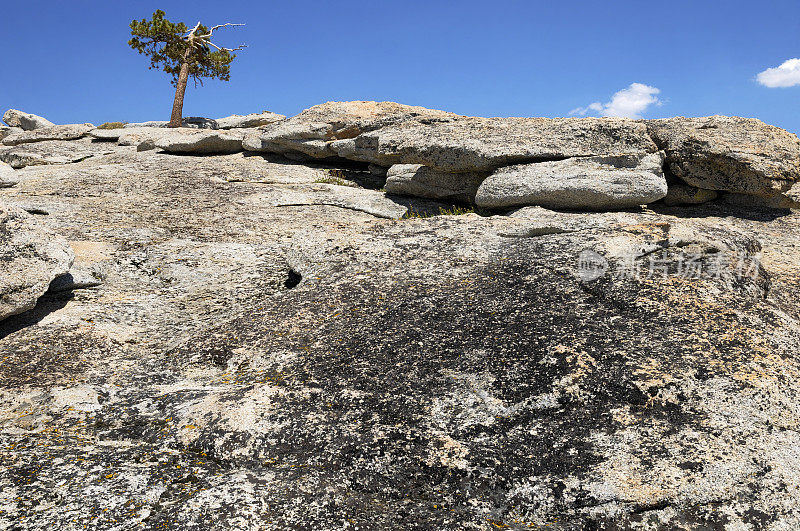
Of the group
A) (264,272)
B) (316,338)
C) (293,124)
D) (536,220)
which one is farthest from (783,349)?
(293,124)

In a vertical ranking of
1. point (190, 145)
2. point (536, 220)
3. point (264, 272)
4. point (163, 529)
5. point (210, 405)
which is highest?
point (190, 145)

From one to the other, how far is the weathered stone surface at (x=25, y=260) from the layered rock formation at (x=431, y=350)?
0.05 meters

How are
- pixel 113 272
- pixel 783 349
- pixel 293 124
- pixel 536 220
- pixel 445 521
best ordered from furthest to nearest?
pixel 293 124, pixel 536 220, pixel 113 272, pixel 783 349, pixel 445 521

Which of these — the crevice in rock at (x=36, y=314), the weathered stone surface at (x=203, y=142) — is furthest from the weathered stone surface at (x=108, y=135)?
the crevice in rock at (x=36, y=314)

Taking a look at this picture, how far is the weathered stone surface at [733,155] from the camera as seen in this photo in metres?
16.3

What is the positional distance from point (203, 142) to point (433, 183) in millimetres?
13094

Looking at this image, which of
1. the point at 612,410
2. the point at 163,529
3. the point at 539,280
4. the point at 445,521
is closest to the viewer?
the point at 163,529

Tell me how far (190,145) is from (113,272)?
14325 mm

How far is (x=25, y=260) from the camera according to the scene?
1109 centimetres

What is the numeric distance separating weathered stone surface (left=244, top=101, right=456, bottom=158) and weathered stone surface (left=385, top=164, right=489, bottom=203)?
316 centimetres

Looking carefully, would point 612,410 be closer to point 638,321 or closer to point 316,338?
point 638,321

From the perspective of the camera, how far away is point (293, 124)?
24.9 meters

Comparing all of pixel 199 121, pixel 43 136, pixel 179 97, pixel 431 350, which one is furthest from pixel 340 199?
pixel 199 121

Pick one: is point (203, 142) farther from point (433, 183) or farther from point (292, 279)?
point (292, 279)
